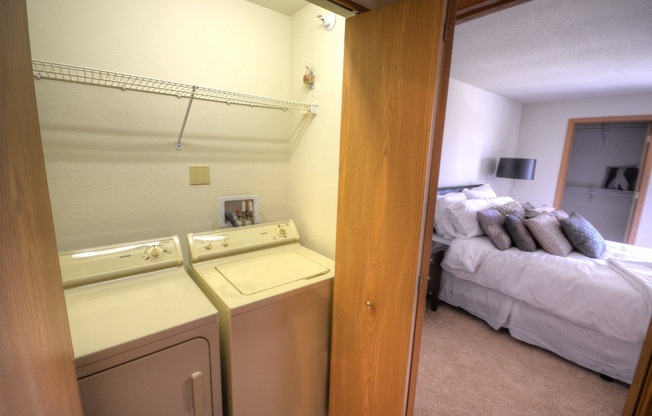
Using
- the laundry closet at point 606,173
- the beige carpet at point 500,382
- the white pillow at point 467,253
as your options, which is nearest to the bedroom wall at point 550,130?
the laundry closet at point 606,173

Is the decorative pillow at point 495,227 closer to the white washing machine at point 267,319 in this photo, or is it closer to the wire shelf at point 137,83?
the white washing machine at point 267,319

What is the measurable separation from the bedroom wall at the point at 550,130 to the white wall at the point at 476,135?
0.25m

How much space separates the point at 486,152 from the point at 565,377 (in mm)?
3235

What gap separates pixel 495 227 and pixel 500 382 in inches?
50.4

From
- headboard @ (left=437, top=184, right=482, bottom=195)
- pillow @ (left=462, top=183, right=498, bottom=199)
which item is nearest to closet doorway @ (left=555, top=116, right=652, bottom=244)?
pillow @ (left=462, top=183, right=498, bottom=199)

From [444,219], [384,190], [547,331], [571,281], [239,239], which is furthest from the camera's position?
[444,219]

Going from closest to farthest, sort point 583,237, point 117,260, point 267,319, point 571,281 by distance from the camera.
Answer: point 267,319, point 117,260, point 571,281, point 583,237

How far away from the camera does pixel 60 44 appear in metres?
1.22

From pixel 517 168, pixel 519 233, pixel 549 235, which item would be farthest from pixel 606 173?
pixel 519 233

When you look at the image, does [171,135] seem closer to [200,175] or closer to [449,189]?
[200,175]

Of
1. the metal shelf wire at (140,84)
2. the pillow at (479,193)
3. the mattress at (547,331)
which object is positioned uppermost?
the metal shelf wire at (140,84)

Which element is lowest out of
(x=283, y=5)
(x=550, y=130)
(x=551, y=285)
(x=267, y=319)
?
(x=551, y=285)

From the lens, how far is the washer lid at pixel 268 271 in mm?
1276

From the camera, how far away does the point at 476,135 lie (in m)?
4.05
